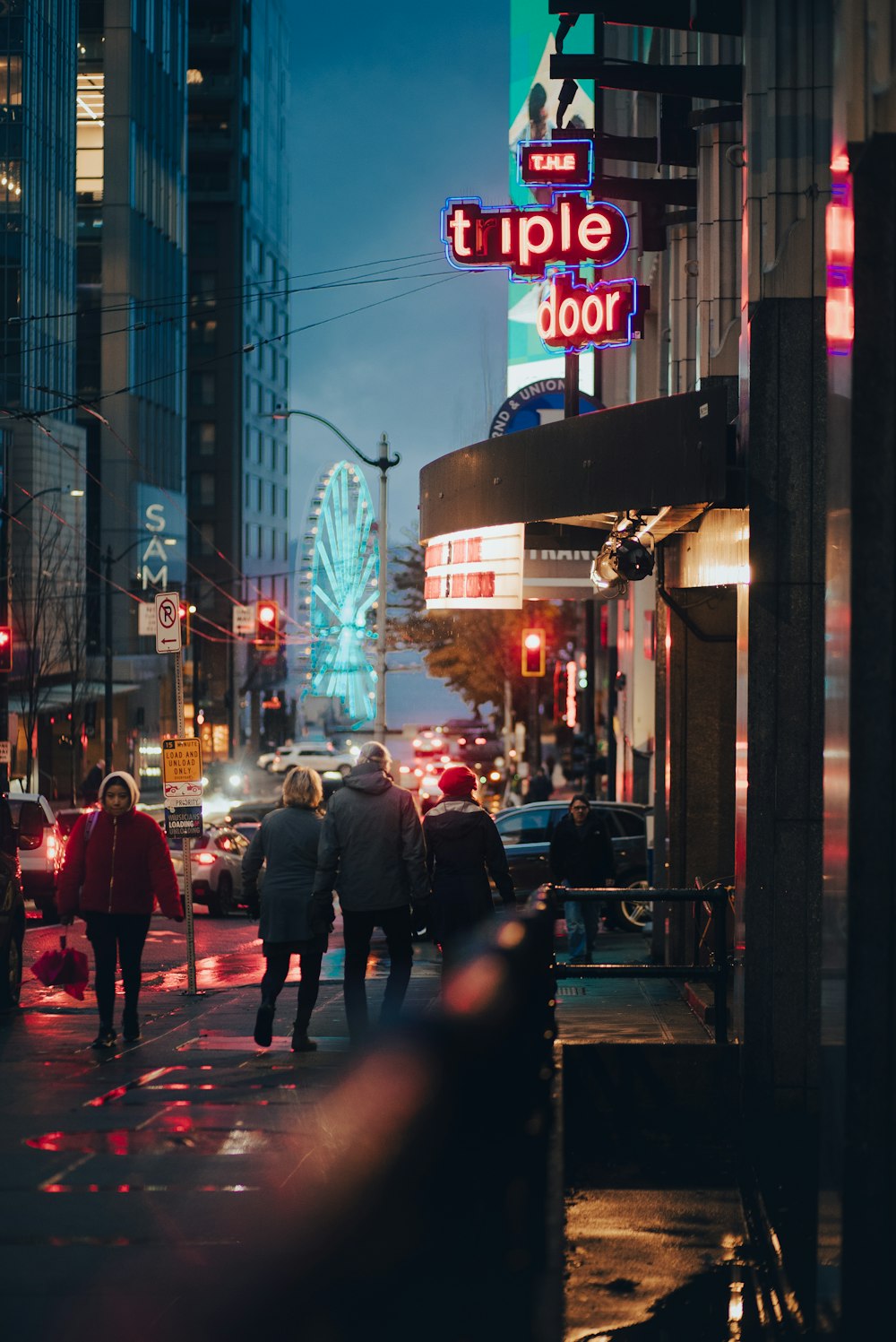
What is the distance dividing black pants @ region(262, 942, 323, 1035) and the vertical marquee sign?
7948mm

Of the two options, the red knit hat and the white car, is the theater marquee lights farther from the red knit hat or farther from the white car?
the white car

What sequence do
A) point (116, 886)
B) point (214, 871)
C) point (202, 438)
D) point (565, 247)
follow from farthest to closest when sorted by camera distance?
1. point (202, 438)
2. point (214, 871)
3. point (565, 247)
4. point (116, 886)

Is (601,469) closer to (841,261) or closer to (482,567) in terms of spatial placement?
(482,567)

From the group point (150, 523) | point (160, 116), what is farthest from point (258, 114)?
point (150, 523)

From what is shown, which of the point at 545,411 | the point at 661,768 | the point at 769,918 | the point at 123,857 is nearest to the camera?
the point at 769,918

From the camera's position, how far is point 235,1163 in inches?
304

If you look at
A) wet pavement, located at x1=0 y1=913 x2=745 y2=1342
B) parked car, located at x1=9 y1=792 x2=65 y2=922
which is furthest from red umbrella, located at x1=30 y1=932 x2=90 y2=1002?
parked car, located at x1=9 y1=792 x2=65 y2=922

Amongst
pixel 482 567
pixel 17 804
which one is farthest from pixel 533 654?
pixel 482 567

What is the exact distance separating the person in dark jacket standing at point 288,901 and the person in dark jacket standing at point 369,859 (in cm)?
35

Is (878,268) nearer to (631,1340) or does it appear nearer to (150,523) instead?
(631,1340)

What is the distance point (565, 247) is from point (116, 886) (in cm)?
893

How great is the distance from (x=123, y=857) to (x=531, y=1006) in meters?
5.16

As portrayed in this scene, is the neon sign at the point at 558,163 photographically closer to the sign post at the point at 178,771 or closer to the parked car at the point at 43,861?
the sign post at the point at 178,771

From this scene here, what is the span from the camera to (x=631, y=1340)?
5762 mm
